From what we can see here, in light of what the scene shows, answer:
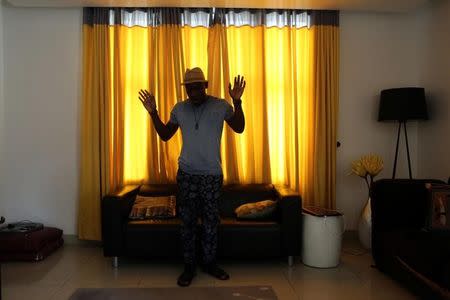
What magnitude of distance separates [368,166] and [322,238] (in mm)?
964

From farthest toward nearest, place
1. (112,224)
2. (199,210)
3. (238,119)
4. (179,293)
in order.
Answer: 1. (112,224)
2. (199,210)
3. (238,119)
4. (179,293)

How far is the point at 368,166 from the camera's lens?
3.84m

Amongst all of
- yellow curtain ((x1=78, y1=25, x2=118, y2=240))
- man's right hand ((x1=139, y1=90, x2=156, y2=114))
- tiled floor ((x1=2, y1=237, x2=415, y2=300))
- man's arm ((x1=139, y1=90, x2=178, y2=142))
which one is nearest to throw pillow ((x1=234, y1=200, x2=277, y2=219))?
tiled floor ((x1=2, y1=237, x2=415, y2=300))

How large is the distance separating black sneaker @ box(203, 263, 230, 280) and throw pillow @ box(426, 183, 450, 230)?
1.51 meters

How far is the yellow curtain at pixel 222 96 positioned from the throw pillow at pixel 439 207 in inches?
45.5

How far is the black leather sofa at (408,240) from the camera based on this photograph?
7.72ft

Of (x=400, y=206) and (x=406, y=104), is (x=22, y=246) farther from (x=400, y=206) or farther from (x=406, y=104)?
(x=406, y=104)

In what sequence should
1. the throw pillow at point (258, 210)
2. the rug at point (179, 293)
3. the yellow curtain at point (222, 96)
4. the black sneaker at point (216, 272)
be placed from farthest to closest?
the yellow curtain at point (222, 96), the throw pillow at point (258, 210), the black sneaker at point (216, 272), the rug at point (179, 293)

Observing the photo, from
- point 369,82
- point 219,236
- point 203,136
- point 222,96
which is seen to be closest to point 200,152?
point 203,136

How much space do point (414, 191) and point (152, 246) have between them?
204 cm

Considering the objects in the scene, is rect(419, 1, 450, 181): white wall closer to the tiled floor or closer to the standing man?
the tiled floor

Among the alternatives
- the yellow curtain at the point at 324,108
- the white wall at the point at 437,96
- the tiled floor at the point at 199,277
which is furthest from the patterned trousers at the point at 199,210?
the white wall at the point at 437,96

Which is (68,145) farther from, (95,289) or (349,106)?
(349,106)

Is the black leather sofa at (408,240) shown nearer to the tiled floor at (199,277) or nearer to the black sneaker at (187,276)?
the tiled floor at (199,277)
